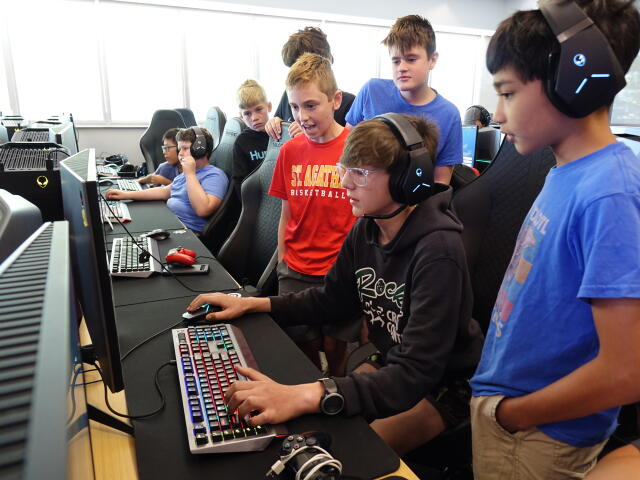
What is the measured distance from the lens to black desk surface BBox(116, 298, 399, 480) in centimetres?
69

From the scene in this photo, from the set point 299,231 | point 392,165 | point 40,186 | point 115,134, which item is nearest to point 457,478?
point 392,165

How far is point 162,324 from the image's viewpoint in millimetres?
1170

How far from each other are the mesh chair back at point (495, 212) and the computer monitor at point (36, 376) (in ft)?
3.57

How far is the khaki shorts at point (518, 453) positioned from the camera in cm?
81

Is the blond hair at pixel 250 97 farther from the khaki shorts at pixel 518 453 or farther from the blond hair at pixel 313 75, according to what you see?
the khaki shorts at pixel 518 453

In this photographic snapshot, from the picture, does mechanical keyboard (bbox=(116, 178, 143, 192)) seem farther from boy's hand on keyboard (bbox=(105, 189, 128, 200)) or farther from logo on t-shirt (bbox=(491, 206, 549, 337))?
logo on t-shirt (bbox=(491, 206, 549, 337))

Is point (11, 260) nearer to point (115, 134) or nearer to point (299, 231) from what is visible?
point (299, 231)

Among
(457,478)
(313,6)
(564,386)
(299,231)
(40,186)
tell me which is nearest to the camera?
(564,386)

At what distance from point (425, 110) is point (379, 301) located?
106 centimetres

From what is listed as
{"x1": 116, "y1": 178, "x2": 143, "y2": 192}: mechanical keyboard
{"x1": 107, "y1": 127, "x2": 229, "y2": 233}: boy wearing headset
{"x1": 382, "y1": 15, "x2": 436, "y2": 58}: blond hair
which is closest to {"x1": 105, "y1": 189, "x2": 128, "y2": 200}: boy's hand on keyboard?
{"x1": 107, "y1": 127, "x2": 229, "y2": 233}: boy wearing headset

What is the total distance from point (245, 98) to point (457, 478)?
198 cm

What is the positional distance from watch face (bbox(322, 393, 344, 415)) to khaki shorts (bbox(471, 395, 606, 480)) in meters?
0.28

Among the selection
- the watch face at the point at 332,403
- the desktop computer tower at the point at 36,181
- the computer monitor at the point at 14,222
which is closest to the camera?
the computer monitor at the point at 14,222

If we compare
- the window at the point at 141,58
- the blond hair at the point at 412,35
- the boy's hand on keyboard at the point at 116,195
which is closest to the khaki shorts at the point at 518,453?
the blond hair at the point at 412,35
